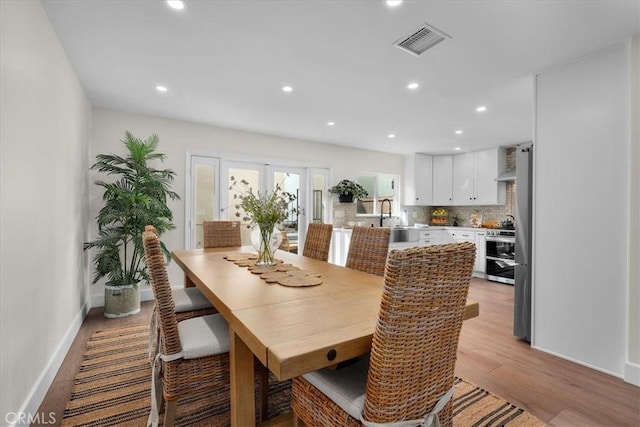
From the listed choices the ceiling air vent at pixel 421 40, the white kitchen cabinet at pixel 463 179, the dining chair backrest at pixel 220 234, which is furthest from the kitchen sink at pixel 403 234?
the ceiling air vent at pixel 421 40

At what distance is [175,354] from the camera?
1371 mm

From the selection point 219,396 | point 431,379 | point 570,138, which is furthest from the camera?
point 570,138

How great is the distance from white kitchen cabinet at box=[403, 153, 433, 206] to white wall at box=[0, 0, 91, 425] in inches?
213

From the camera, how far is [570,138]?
242cm

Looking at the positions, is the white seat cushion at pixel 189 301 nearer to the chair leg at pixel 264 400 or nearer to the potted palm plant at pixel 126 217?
the chair leg at pixel 264 400

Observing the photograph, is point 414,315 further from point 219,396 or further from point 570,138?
point 570,138

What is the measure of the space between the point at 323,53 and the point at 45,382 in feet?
9.60

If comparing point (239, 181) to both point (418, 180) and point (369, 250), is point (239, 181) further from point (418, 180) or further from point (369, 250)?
point (418, 180)

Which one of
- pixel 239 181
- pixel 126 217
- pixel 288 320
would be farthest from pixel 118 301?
pixel 288 320

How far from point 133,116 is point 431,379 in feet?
14.0

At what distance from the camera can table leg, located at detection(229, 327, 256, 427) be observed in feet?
4.19

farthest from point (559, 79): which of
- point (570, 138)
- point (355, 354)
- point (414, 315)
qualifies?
point (355, 354)

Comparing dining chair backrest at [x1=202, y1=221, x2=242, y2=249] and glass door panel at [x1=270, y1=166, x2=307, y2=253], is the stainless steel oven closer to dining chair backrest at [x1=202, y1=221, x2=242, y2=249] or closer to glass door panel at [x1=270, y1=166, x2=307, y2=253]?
glass door panel at [x1=270, y1=166, x2=307, y2=253]

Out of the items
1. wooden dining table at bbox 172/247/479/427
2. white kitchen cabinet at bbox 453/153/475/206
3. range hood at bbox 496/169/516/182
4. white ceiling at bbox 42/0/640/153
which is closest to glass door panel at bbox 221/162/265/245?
white ceiling at bbox 42/0/640/153
